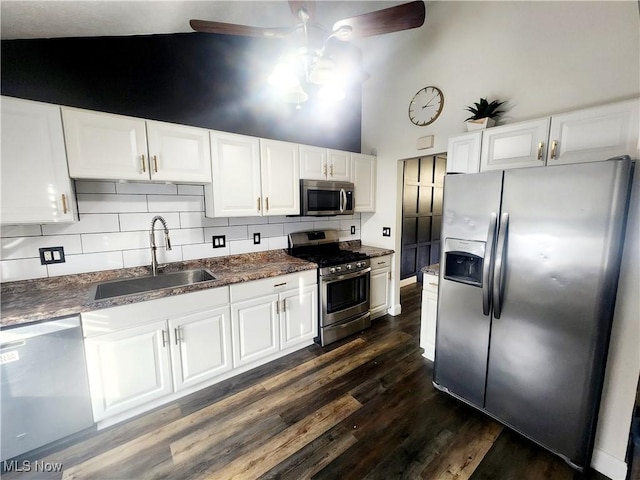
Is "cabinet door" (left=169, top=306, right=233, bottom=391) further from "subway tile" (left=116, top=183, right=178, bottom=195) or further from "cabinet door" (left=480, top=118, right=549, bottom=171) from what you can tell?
"cabinet door" (left=480, top=118, right=549, bottom=171)

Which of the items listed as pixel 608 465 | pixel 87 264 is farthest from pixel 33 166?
pixel 608 465

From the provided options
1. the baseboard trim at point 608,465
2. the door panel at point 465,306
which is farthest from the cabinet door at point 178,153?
the baseboard trim at point 608,465

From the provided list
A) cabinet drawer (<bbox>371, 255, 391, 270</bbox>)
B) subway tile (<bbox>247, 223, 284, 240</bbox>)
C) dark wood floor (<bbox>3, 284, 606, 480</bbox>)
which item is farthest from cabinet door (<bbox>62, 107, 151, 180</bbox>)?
cabinet drawer (<bbox>371, 255, 391, 270</bbox>)

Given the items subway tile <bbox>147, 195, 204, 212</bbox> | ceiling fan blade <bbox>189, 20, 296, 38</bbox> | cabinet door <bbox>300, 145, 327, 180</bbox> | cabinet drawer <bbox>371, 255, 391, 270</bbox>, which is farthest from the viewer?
cabinet drawer <bbox>371, 255, 391, 270</bbox>

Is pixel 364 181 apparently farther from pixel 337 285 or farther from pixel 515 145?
pixel 515 145

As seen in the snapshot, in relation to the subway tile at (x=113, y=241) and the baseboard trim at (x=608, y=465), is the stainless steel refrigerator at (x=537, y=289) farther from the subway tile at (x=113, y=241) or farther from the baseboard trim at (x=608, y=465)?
the subway tile at (x=113, y=241)

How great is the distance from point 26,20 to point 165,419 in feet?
8.82

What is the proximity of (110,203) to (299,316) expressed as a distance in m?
1.90

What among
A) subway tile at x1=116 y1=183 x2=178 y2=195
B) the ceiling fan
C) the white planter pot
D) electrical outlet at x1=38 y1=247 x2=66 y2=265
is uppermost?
the ceiling fan

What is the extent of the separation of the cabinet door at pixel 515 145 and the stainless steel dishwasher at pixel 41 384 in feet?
10.1

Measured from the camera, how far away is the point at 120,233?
2.17 m

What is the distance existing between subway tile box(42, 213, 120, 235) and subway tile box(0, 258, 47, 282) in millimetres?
230

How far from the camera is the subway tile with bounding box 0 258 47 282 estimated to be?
71.0 inches

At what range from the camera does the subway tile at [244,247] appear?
9.03ft
